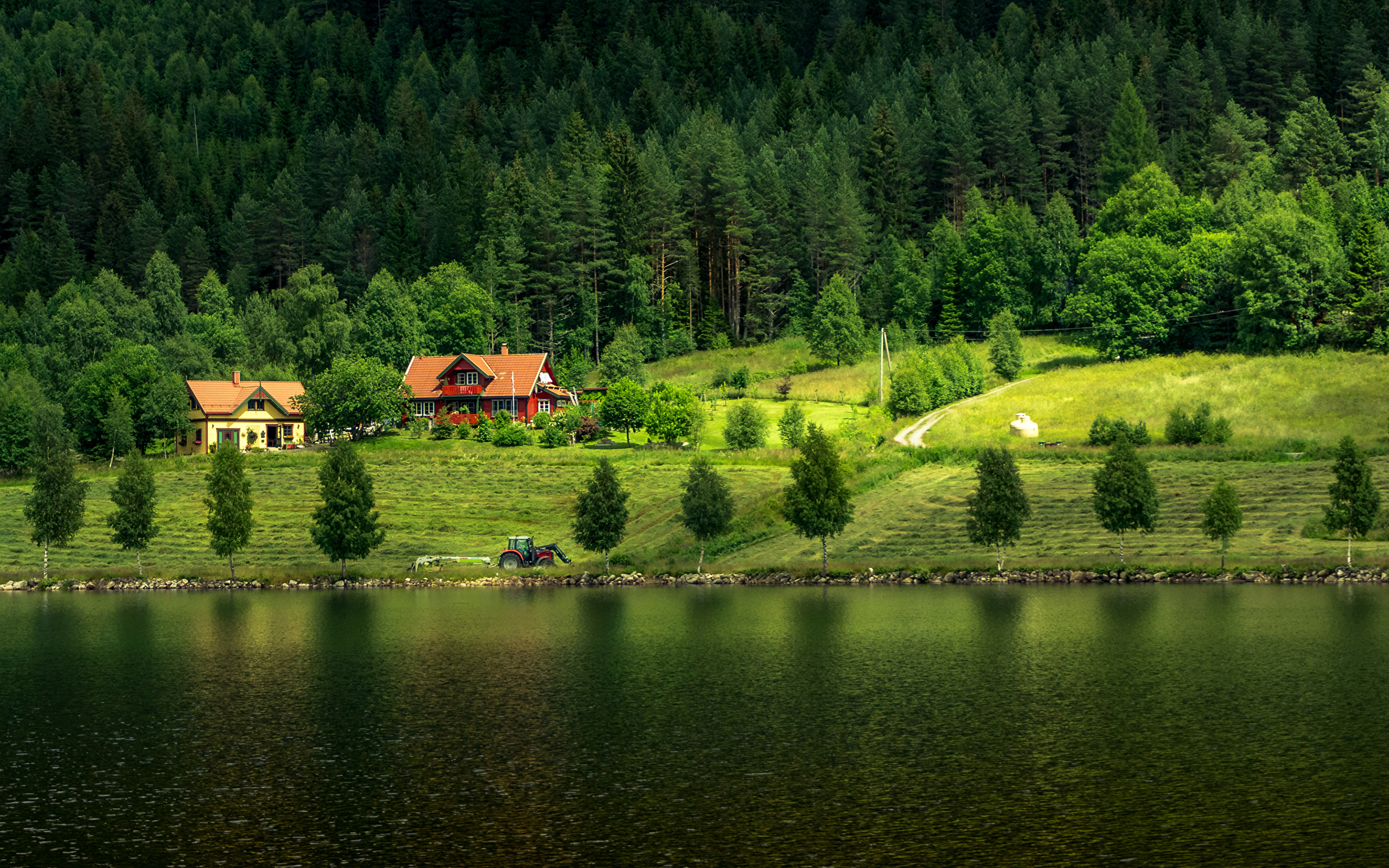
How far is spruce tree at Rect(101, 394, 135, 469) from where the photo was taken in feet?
408

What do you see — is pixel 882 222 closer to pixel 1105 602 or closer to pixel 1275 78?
pixel 1275 78

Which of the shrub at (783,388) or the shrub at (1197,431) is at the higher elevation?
the shrub at (783,388)

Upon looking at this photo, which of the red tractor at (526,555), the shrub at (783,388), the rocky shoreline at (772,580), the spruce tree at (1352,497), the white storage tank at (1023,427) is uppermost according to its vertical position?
the shrub at (783,388)

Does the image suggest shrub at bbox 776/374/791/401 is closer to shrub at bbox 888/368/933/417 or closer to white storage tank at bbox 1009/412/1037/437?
shrub at bbox 888/368/933/417

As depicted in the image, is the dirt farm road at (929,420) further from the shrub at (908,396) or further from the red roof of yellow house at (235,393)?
the red roof of yellow house at (235,393)

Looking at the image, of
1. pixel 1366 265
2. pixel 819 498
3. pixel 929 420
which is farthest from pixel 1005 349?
pixel 819 498

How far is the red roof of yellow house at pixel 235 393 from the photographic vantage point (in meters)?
134

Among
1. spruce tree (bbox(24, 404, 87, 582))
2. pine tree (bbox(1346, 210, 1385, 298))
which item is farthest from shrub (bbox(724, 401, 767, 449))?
pine tree (bbox(1346, 210, 1385, 298))

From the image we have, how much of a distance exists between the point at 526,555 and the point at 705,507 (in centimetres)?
1320

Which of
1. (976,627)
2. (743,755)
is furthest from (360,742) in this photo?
(976,627)

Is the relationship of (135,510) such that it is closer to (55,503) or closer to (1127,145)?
(55,503)

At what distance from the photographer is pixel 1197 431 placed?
10231cm

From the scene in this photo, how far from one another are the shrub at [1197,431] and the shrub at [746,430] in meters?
34.5

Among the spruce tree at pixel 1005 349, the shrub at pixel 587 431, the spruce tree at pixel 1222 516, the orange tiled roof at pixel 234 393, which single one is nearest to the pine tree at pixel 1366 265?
the spruce tree at pixel 1005 349
